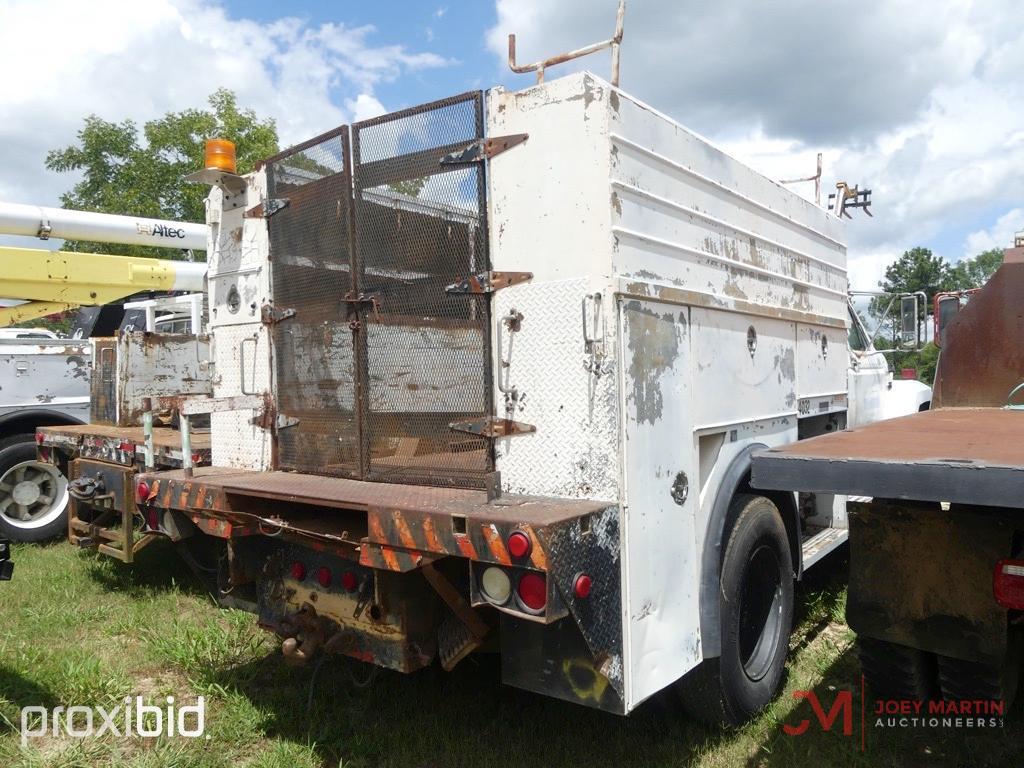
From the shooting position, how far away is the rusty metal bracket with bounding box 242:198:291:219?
401cm

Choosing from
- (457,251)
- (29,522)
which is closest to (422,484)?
(457,251)

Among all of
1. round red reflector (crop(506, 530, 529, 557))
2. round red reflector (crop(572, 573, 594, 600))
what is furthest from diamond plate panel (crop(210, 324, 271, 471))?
round red reflector (crop(572, 573, 594, 600))

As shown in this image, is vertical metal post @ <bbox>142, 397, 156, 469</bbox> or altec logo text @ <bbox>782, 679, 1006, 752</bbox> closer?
altec logo text @ <bbox>782, 679, 1006, 752</bbox>

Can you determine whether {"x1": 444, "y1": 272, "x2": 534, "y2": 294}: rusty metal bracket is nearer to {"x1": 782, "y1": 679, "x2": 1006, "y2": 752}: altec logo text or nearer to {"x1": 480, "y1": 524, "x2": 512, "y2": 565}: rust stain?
{"x1": 480, "y1": 524, "x2": 512, "y2": 565}: rust stain

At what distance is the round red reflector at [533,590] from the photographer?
101 inches

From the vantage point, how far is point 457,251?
325cm

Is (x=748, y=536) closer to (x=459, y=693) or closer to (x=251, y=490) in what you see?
(x=459, y=693)

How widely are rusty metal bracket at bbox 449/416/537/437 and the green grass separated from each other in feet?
4.66

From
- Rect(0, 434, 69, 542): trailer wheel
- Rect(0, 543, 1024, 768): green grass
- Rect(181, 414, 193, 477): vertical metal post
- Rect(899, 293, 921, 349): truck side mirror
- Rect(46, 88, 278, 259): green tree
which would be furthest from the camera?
Rect(46, 88, 278, 259): green tree

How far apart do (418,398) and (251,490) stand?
853mm

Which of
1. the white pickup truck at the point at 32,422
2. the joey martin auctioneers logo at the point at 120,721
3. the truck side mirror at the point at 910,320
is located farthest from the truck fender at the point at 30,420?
the truck side mirror at the point at 910,320

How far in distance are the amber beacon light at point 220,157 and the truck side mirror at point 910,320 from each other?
4.77m

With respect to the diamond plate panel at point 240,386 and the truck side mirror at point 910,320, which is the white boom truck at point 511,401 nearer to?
the diamond plate panel at point 240,386

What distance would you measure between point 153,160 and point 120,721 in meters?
19.3
